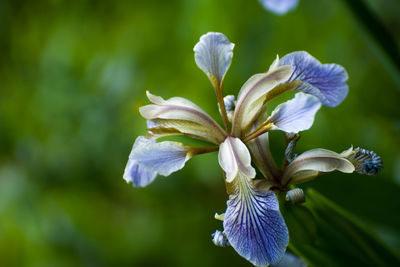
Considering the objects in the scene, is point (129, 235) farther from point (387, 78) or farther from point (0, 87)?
point (387, 78)

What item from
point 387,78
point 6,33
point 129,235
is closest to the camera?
point 387,78

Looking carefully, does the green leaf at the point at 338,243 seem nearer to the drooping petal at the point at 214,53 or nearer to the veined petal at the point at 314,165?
the veined petal at the point at 314,165

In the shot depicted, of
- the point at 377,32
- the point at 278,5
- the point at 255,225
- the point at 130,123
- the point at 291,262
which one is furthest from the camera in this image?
the point at 130,123

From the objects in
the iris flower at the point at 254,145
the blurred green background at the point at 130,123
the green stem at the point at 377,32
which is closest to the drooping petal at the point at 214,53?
the iris flower at the point at 254,145

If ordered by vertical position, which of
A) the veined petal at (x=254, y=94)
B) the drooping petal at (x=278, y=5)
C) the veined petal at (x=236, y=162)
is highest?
the drooping petal at (x=278, y=5)

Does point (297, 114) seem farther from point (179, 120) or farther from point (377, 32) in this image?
point (377, 32)

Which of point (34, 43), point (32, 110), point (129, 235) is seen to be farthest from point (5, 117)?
point (129, 235)

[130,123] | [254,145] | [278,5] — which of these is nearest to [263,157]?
[254,145]
